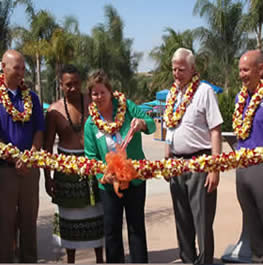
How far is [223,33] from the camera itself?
1005 inches

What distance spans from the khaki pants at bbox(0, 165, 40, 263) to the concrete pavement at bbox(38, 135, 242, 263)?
0.73 meters

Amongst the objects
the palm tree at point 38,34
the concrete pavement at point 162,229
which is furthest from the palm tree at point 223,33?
the concrete pavement at point 162,229

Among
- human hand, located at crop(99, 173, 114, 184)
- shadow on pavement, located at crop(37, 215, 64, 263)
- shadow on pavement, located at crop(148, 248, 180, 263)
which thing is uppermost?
human hand, located at crop(99, 173, 114, 184)

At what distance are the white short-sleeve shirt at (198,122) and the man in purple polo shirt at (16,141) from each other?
1326 mm

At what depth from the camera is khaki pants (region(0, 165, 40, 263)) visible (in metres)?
3.36

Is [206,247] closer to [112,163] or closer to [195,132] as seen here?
[195,132]

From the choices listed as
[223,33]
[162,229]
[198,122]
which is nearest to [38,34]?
[223,33]

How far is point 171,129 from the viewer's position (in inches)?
132

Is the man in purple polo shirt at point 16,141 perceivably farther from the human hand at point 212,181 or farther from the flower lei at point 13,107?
the human hand at point 212,181

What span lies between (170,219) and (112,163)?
3141 mm

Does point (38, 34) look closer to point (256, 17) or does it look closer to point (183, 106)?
point (256, 17)

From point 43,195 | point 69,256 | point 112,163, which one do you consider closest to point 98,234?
point 69,256

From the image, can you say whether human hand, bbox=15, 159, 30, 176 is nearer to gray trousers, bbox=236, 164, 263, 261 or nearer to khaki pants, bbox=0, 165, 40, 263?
khaki pants, bbox=0, 165, 40, 263

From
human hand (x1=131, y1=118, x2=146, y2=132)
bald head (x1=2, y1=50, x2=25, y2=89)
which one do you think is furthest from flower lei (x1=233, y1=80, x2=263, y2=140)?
bald head (x1=2, y1=50, x2=25, y2=89)
